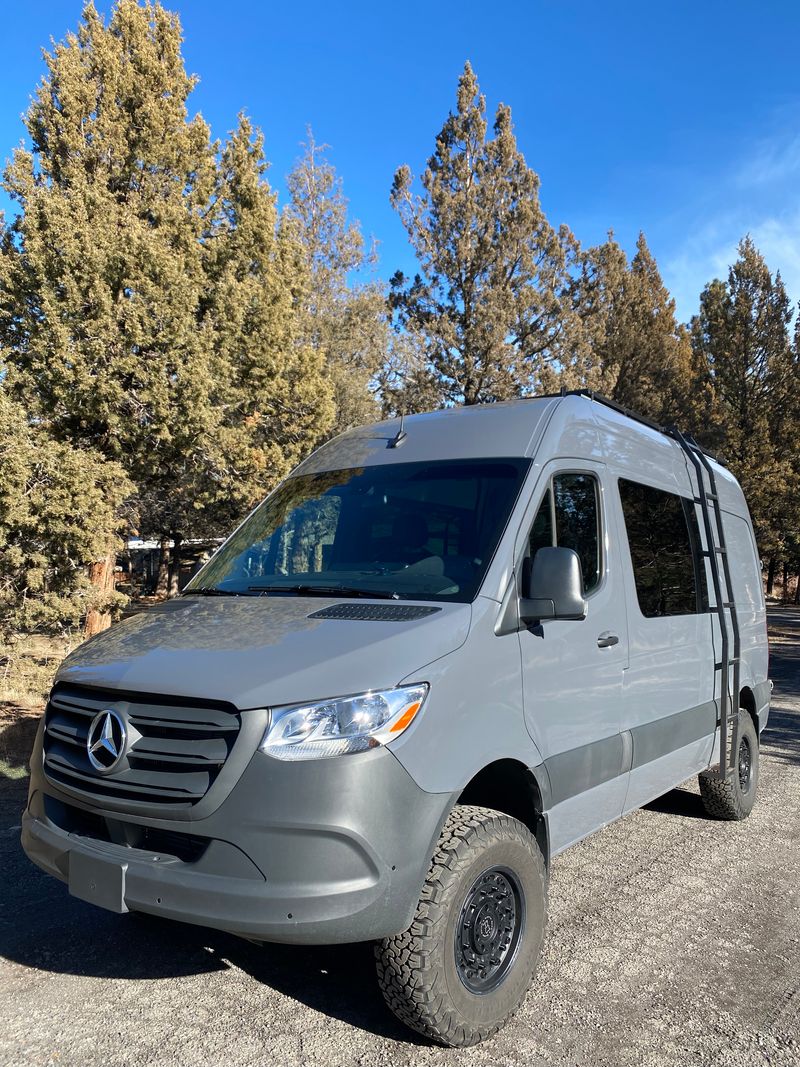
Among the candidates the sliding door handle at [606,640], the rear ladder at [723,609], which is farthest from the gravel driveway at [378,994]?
the sliding door handle at [606,640]

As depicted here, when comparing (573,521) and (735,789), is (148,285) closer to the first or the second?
(573,521)

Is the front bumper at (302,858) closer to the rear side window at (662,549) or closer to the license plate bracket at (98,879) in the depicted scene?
the license plate bracket at (98,879)

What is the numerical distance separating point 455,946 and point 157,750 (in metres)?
1.26

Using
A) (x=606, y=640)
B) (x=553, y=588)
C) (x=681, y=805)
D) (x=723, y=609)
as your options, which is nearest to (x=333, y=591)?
(x=553, y=588)

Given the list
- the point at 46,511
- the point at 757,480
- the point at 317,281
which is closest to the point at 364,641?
the point at 46,511

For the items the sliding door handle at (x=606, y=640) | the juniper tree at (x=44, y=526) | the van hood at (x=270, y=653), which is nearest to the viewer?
the van hood at (x=270, y=653)

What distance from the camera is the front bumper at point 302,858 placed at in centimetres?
248

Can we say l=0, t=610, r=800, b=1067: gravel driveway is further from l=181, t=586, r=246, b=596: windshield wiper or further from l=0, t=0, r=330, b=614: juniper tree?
l=0, t=0, r=330, b=614: juniper tree

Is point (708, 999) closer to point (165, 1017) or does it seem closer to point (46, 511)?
point (165, 1017)

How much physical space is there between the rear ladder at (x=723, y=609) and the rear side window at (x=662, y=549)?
26cm

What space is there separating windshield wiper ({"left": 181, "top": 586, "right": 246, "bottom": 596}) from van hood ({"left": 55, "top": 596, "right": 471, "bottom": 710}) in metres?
0.37

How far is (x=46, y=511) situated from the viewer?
914 cm

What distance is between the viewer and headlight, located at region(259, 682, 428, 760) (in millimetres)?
2533

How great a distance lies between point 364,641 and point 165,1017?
169 cm
